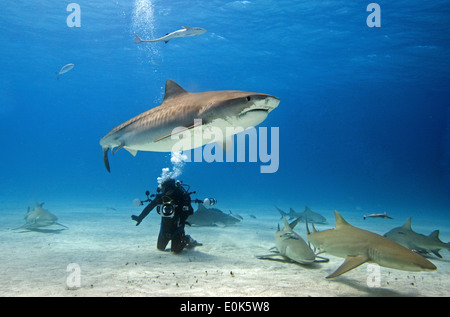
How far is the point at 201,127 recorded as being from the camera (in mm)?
4164

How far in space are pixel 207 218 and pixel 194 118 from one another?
28.1ft

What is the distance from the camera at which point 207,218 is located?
1203 centimetres

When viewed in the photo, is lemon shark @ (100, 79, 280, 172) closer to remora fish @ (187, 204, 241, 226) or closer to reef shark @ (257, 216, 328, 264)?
reef shark @ (257, 216, 328, 264)

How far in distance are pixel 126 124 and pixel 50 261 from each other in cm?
339

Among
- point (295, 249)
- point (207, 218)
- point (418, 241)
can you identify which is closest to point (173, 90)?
point (295, 249)

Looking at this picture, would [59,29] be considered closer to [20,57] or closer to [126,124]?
[20,57]

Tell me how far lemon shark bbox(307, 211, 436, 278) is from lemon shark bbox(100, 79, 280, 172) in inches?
93.5

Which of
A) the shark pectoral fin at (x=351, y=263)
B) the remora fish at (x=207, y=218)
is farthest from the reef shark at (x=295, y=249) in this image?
the remora fish at (x=207, y=218)

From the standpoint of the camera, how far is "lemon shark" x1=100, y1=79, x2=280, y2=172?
366 centimetres

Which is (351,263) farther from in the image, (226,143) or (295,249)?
(226,143)

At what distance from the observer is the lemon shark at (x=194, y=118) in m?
3.66

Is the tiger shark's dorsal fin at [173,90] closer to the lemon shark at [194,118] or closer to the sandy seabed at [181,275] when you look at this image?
the lemon shark at [194,118]

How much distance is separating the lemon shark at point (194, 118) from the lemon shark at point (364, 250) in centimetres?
237

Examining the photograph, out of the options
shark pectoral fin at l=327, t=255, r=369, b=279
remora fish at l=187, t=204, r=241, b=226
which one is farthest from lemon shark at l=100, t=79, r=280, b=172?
remora fish at l=187, t=204, r=241, b=226
